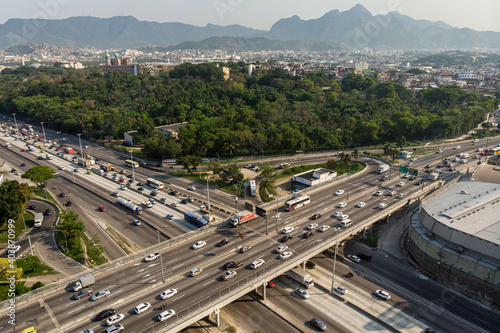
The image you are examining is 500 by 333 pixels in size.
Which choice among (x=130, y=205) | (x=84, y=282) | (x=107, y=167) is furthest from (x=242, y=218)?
(x=107, y=167)

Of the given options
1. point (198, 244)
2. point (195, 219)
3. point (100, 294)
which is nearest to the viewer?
point (100, 294)

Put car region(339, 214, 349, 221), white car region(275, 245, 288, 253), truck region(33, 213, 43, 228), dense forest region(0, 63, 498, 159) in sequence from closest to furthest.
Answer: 1. white car region(275, 245, 288, 253)
2. car region(339, 214, 349, 221)
3. truck region(33, 213, 43, 228)
4. dense forest region(0, 63, 498, 159)

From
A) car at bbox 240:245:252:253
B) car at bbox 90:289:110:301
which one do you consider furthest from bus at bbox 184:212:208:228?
car at bbox 90:289:110:301

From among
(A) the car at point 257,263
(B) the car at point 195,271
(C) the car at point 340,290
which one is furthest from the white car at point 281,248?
(B) the car at point 195,271

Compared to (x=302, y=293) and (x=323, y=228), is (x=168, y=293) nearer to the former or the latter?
(x=302, y=293)

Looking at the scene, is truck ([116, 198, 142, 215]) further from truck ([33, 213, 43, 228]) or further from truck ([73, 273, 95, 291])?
truck ([73, 273, 95, 291])

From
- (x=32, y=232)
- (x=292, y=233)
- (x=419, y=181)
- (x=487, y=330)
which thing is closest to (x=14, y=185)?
(x=32, y=232)
